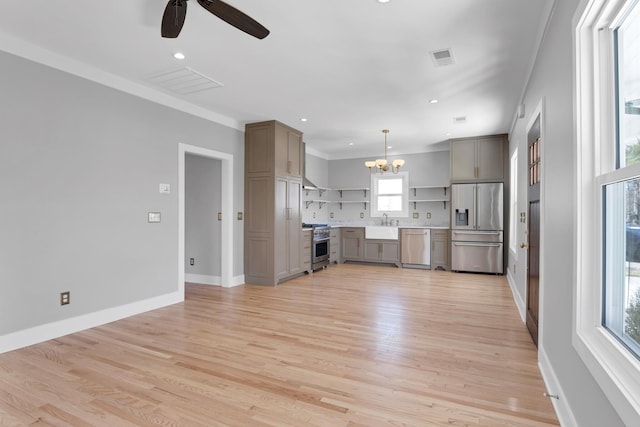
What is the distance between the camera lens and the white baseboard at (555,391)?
1.75 metres

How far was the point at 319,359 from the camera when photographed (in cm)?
267

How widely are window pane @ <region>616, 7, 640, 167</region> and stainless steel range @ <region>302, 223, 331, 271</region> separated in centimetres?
547

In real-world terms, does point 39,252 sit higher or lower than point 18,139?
lower

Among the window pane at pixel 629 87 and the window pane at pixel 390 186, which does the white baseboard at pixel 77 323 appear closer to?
the window pane at pixel 629 87

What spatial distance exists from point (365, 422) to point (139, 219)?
11.0 feet

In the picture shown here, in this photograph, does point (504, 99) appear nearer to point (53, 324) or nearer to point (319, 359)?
point (319, 359)

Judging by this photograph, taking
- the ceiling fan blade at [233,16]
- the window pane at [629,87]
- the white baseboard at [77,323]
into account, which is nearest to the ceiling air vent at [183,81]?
the ceiling fan blade at [233,16]

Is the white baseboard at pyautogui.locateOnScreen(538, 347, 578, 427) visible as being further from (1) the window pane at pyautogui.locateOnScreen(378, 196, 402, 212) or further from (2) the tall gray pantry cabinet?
(1) the window pane at pyautogui.locateOnScreen(378, 196, 402, 212)

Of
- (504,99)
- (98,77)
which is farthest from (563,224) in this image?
(98,77)

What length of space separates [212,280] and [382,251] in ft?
12.2

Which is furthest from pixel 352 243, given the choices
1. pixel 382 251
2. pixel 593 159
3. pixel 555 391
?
pixel 593 159

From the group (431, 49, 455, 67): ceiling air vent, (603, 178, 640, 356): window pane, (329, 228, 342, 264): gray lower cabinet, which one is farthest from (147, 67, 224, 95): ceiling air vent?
(329, 228, 342, 264): gray lower cabinet

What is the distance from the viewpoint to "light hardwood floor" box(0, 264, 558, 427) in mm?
1941

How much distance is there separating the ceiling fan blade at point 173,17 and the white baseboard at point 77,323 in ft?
9.22
